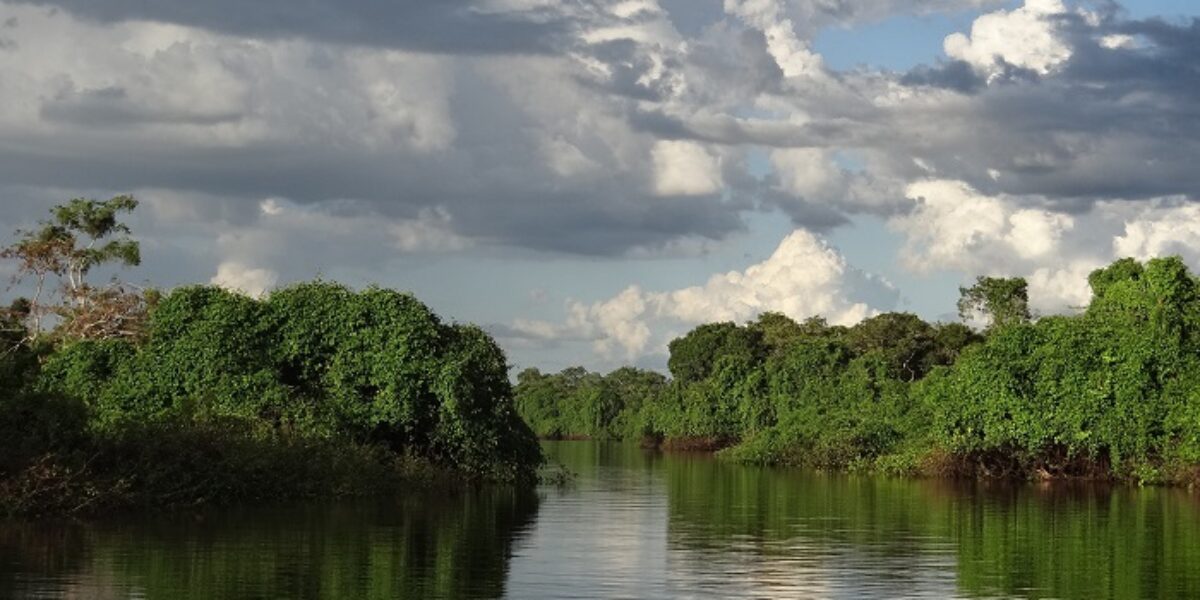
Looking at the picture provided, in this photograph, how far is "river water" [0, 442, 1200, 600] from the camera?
22.2m

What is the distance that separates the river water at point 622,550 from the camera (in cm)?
2225

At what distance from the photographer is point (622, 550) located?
28766mm

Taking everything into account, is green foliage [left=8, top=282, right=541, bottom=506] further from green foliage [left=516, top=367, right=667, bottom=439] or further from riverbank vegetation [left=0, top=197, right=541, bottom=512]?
green foliage [left=516, top=367, right=667, bottom=439]

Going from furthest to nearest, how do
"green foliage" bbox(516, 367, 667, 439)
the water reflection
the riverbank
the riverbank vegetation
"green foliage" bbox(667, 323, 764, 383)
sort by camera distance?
"green foliage" bbox(516, 367, 667, 439) < "green foliage" bbox(667, 323, 764, 383) < the riverbank vegetation < the riverbank < the water reflection

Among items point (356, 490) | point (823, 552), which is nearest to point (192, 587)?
point (823, 552)

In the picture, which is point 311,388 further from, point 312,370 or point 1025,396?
point 1025,396

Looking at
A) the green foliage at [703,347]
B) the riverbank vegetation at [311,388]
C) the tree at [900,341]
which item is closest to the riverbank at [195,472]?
the riverbank vegetation at [311,388]

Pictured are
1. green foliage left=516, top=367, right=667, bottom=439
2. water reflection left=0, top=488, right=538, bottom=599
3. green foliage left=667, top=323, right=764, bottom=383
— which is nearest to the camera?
water reflection left=0, top=488, right=538, bottom=599

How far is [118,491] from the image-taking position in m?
32.9

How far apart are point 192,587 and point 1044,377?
4072 cm

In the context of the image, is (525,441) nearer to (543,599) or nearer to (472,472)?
(472,472)

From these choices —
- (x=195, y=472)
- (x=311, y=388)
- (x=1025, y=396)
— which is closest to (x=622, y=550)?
(x=195, y=472)

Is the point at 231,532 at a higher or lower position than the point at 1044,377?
lower

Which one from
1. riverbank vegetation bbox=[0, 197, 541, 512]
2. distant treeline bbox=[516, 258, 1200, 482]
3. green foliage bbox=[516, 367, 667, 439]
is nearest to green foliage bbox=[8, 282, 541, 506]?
riverbank vegetation bbox=[0, 197, 541, 512]
